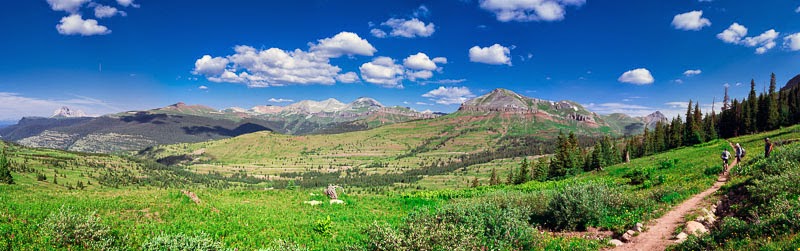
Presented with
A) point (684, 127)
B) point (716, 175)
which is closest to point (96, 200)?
point (716, 175)

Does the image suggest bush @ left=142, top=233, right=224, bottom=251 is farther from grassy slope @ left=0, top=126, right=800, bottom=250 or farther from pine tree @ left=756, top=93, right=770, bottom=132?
pine tree @ left=756, top=93, right=770, bottom=132

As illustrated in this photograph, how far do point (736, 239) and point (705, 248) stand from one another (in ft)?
3.13

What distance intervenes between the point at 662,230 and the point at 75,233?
83.9 ft

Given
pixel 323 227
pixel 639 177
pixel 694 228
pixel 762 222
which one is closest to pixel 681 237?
pixel 694 228

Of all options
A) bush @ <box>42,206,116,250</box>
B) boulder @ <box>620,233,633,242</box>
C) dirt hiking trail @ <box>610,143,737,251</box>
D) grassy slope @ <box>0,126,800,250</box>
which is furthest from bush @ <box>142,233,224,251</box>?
boulder @ <box>620,233,633,242</box>

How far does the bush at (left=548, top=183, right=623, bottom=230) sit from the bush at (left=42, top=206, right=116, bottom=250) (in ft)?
71.3

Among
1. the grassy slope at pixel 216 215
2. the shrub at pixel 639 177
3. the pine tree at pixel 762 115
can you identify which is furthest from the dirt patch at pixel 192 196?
the pine tree at pixel 762 115

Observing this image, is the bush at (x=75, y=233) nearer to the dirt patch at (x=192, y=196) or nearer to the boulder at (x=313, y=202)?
the dirt patch at (x=192, y=196)

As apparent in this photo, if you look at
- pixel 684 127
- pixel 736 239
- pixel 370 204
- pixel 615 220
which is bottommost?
pixel 370 204

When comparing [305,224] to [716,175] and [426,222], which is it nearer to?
[426,222]

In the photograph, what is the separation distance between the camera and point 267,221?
2050cm

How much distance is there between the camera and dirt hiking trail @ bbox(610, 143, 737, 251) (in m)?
15.4

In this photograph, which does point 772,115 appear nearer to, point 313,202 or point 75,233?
point 313,202

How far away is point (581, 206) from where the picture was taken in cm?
1911
